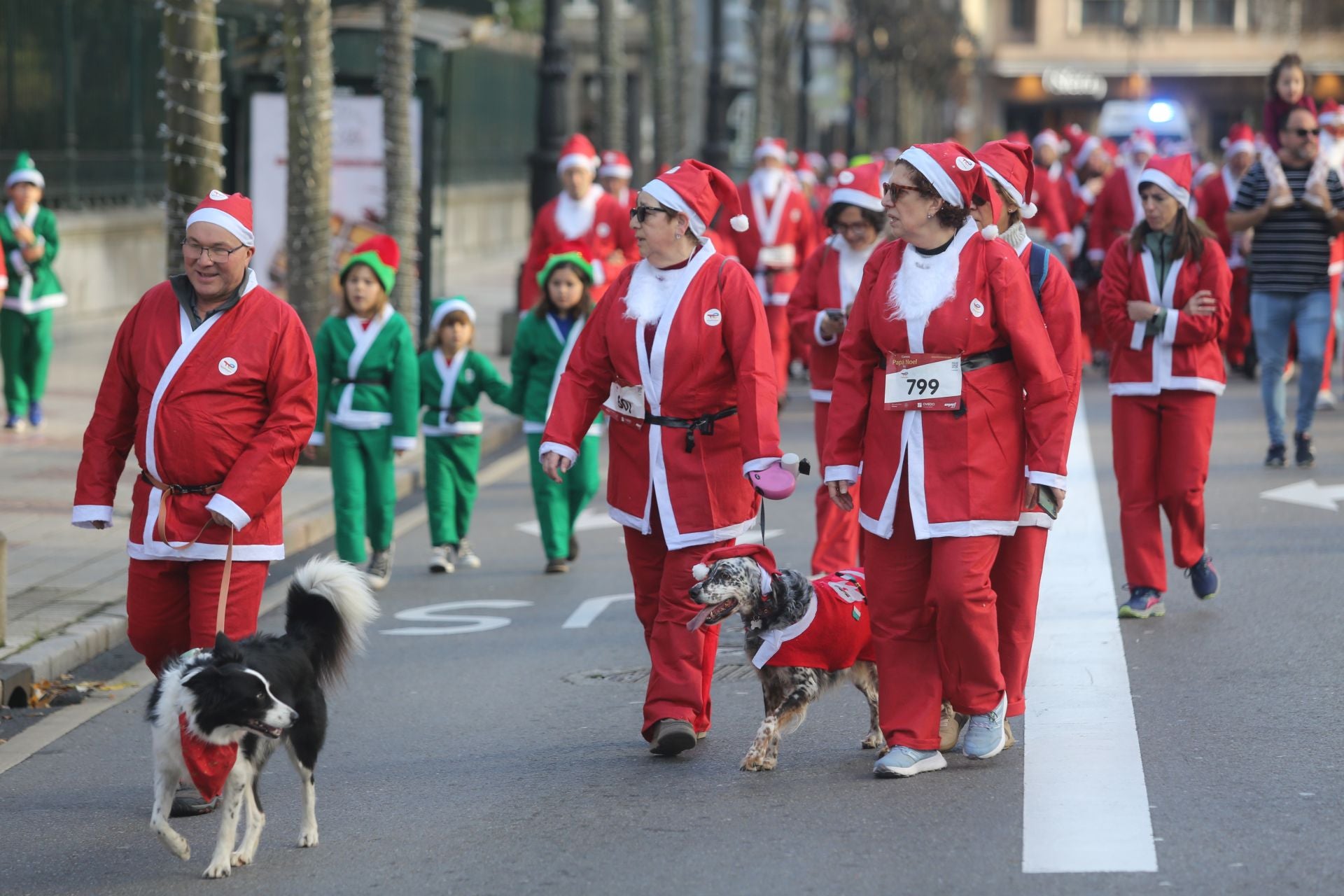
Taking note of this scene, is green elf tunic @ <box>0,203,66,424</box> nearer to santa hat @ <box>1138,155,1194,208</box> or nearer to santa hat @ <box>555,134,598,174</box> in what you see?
santa hat @ <box>555,134,598,174</box>

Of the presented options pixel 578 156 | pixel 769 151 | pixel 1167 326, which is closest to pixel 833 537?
pixel 1167 326

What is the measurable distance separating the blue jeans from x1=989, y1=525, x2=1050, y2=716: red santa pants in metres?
7.38

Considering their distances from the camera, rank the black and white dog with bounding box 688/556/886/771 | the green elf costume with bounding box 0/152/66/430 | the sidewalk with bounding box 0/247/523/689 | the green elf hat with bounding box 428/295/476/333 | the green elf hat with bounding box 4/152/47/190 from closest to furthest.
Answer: the black and white dog with bounding box 688/556/886/771
the sidewalk with bounding box 0/247/523/689
the green elf hat with bounding box 428/295/476/333
the green elf costume with bounding box 0/152/66/430
the green elf hat with bounding box 4/152/47/190

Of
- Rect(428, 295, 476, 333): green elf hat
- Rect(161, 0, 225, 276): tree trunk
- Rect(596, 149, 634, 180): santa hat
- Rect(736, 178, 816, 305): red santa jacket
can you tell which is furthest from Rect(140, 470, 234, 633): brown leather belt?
Rect(736, 178, 816, 305): red santa jacket

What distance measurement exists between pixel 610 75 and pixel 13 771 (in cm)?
2124

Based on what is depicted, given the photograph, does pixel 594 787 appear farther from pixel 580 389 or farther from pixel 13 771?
pixel 13 771

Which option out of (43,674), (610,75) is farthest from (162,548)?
(610,75)

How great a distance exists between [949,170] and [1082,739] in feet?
6.53

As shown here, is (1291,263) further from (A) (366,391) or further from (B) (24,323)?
(B) (24,323)

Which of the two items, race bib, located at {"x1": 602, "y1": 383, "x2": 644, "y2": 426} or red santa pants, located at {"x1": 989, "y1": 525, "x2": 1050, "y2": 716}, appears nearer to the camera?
red santa pants, located at {"x1": 989, "y1": 525, "x2": 1050, "y2": 716}

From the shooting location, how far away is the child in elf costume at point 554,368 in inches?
434

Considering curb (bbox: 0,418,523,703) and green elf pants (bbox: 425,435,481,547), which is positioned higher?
green elf pants (bbox: 425,435,481,547)

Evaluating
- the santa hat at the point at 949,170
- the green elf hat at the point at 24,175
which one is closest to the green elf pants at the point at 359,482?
the santa hat at the point at 949,170

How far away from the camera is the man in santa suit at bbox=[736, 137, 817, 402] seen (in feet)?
60.6
